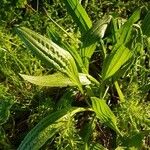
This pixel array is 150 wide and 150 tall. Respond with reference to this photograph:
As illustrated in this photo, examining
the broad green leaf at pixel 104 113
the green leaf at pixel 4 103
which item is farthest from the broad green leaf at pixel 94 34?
the green leaf at pixel 4 103

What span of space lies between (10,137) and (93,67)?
574 mm

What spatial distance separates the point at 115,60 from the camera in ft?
6.94

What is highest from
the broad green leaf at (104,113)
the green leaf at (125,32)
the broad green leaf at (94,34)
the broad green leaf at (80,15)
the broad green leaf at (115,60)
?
the broad green leaf at (80,15)

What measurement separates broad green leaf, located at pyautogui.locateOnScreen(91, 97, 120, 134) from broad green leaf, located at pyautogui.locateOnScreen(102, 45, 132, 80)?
0.18 metres

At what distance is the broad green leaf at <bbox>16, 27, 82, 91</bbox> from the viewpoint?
77.5 inches

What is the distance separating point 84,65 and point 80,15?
0.26 metres

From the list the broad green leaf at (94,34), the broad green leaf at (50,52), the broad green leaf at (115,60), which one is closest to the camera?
the broad green leaf at (50,52)

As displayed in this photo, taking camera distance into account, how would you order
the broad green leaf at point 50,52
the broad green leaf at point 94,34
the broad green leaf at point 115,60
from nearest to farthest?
the broad green leaf at point 50,52 → the broad green leaf at point 115,60 → the broad green leaf at point 94,34

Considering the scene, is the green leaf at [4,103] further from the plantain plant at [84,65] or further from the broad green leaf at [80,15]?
the broad green leaf at [80,15]

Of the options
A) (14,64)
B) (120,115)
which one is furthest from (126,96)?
(14,64)

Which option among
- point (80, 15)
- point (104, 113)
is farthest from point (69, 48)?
point (104, 113)

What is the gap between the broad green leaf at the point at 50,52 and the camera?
1.97 m

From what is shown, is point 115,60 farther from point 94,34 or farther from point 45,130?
point 45,130

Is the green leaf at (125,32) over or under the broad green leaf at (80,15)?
under
